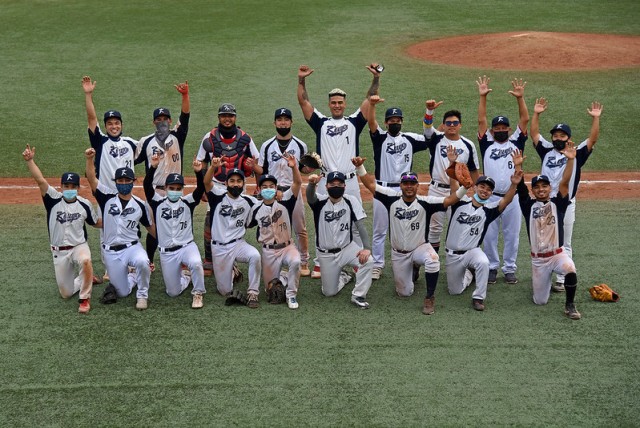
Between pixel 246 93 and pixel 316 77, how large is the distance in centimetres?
174

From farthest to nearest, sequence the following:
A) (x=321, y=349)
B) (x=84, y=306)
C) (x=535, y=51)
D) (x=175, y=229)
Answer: (x=535, y=51), (x=175, y=229), (x=84, y=306), (x=321, y=349)

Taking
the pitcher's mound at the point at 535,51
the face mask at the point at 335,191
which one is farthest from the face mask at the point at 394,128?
the pitcher's mound at the point at 535,51

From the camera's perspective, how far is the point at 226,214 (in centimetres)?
941

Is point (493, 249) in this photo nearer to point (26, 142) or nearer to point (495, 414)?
point (495, 414)

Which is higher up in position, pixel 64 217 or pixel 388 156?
pixel 388 156

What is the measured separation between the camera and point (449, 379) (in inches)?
301

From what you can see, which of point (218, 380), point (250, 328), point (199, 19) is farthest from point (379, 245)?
point (199, 19)

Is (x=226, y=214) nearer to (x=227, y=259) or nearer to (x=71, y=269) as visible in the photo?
(x=227, y=259)

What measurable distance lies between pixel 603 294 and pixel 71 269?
5.60 meters

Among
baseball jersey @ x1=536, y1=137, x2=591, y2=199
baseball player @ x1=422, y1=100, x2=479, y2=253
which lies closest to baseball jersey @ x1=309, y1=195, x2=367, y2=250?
baseball player @ x1=422, y1=100, x2=479, y2=253

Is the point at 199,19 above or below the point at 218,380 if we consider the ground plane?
above

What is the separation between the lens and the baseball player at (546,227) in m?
9.12

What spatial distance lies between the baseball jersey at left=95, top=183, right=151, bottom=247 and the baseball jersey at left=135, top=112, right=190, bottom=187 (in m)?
0.70

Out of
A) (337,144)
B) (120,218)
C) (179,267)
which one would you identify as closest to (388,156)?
(337,144)
